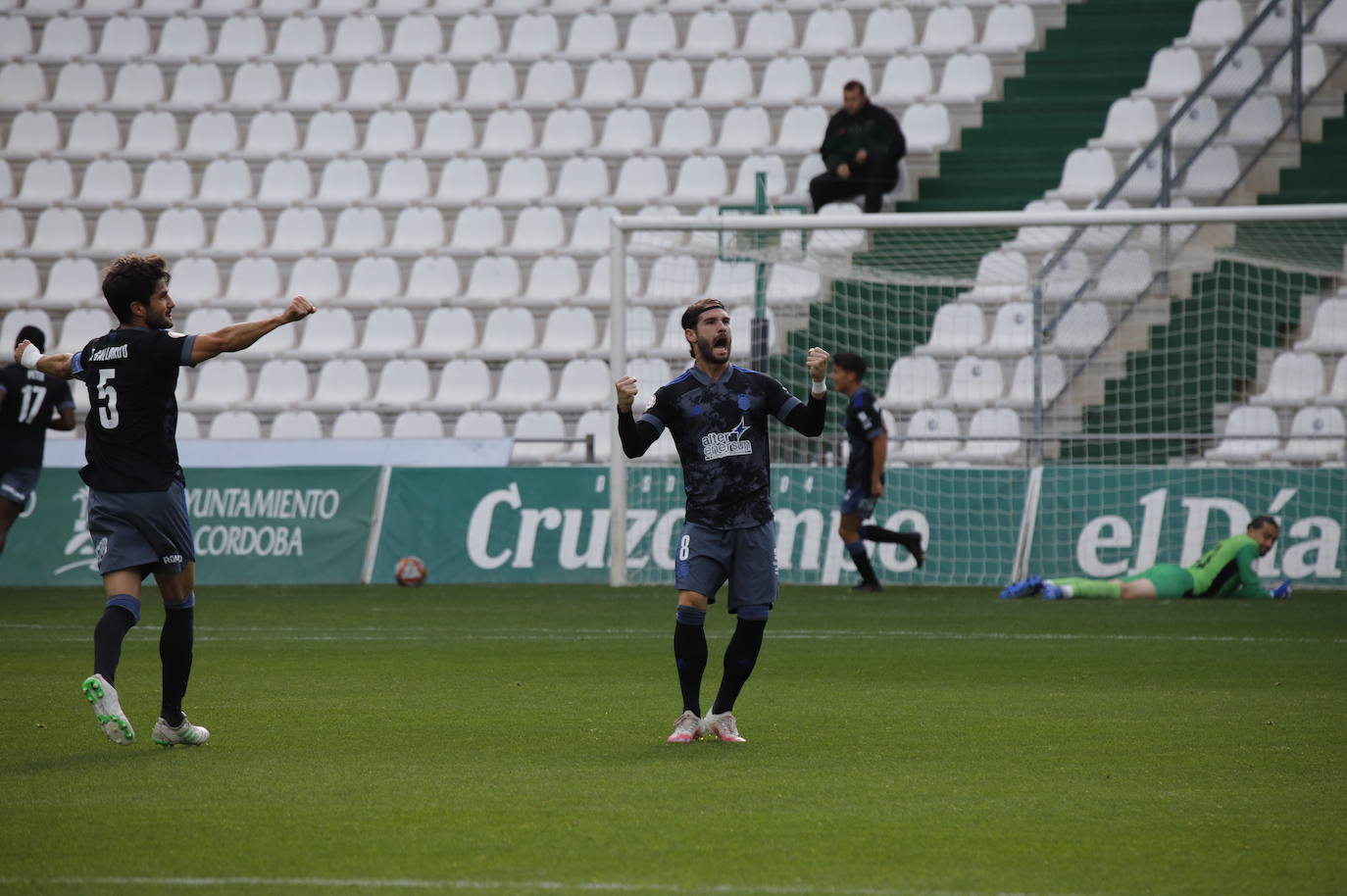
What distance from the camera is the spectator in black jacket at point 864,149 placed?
20.0 meters

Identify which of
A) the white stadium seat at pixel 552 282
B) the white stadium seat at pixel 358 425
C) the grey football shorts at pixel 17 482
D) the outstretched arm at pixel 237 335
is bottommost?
the grey football shorts at pixel 17 482

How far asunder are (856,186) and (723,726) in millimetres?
13817

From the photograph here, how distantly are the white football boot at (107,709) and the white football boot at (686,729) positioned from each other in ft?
7.32

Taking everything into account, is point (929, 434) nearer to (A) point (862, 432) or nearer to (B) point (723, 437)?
(A) point (862, 432)

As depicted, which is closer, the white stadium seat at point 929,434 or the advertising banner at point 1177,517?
the advertising banner at point 1177,517

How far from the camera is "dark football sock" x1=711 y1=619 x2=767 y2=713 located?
7449 mm

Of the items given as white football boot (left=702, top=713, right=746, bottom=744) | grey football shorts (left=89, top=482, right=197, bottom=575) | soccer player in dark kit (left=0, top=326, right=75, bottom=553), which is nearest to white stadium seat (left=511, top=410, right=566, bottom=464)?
soccer player in dark kit (left=0, top=326, right=75, bottom=553)

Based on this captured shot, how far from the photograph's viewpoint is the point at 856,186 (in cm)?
2033

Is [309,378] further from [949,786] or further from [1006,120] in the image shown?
[949,786]

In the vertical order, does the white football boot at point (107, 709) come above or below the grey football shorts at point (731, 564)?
below

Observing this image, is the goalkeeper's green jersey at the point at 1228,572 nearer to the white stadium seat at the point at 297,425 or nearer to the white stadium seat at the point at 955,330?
the white stadium seat at the point at 955,330

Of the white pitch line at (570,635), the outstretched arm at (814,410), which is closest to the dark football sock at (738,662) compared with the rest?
the outstretched arm at (814,410)

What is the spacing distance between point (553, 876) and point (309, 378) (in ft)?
58.7

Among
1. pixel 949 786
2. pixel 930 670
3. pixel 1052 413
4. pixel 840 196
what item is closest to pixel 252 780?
pixel 949 786
